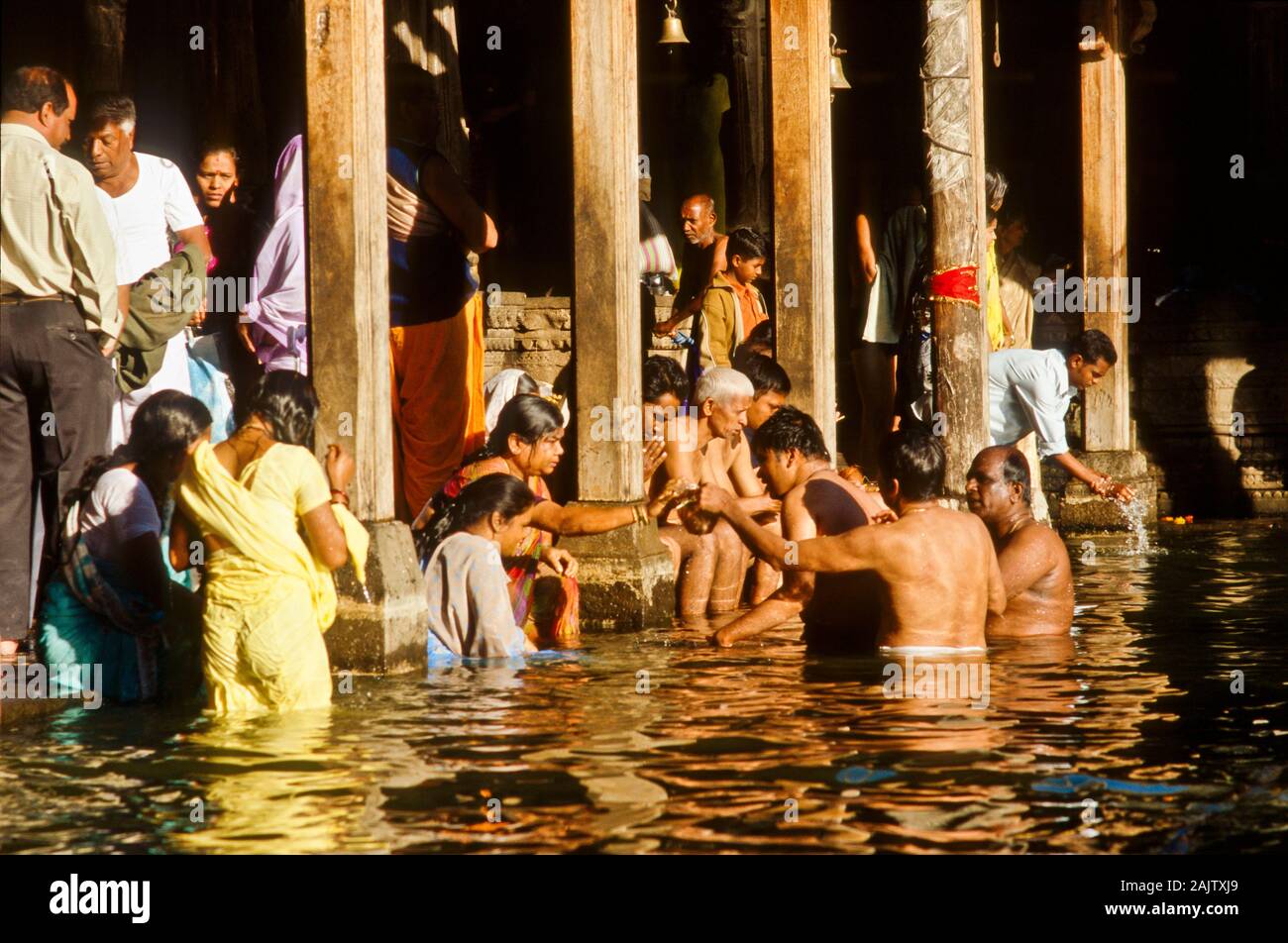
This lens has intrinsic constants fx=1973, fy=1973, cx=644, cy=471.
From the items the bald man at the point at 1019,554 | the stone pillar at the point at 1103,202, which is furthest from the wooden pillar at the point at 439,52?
the stone pillar at the point at 1103,202

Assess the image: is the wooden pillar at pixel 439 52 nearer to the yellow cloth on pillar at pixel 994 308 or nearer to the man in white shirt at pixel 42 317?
the yellow cloth on pillar at pixel 994 308

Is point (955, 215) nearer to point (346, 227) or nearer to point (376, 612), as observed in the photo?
point (346, 227)

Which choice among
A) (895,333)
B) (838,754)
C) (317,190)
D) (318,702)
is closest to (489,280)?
(895,333)

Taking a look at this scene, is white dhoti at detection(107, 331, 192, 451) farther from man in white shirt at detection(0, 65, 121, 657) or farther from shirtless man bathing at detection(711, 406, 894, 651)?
shirtless man bathing at detection(711, 406, 894, 651)

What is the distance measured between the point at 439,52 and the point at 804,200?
2.79 meters

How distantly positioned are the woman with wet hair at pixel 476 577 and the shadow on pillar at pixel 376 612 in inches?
17.5

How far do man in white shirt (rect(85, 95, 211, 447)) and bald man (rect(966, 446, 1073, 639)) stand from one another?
374 centimetres

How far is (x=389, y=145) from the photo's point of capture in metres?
9.90

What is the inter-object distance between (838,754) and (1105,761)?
0.85 metres

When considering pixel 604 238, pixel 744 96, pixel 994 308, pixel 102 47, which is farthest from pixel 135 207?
pixel 744 96

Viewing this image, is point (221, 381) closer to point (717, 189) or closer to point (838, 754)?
point (838, 754)

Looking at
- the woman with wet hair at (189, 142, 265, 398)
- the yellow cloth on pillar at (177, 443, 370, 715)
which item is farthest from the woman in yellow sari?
the woman with wet hair at (189, 142, 265, 398)

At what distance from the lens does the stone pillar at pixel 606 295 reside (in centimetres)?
935

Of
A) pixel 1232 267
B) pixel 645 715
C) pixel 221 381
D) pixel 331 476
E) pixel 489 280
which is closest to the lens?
pixel 645 715
